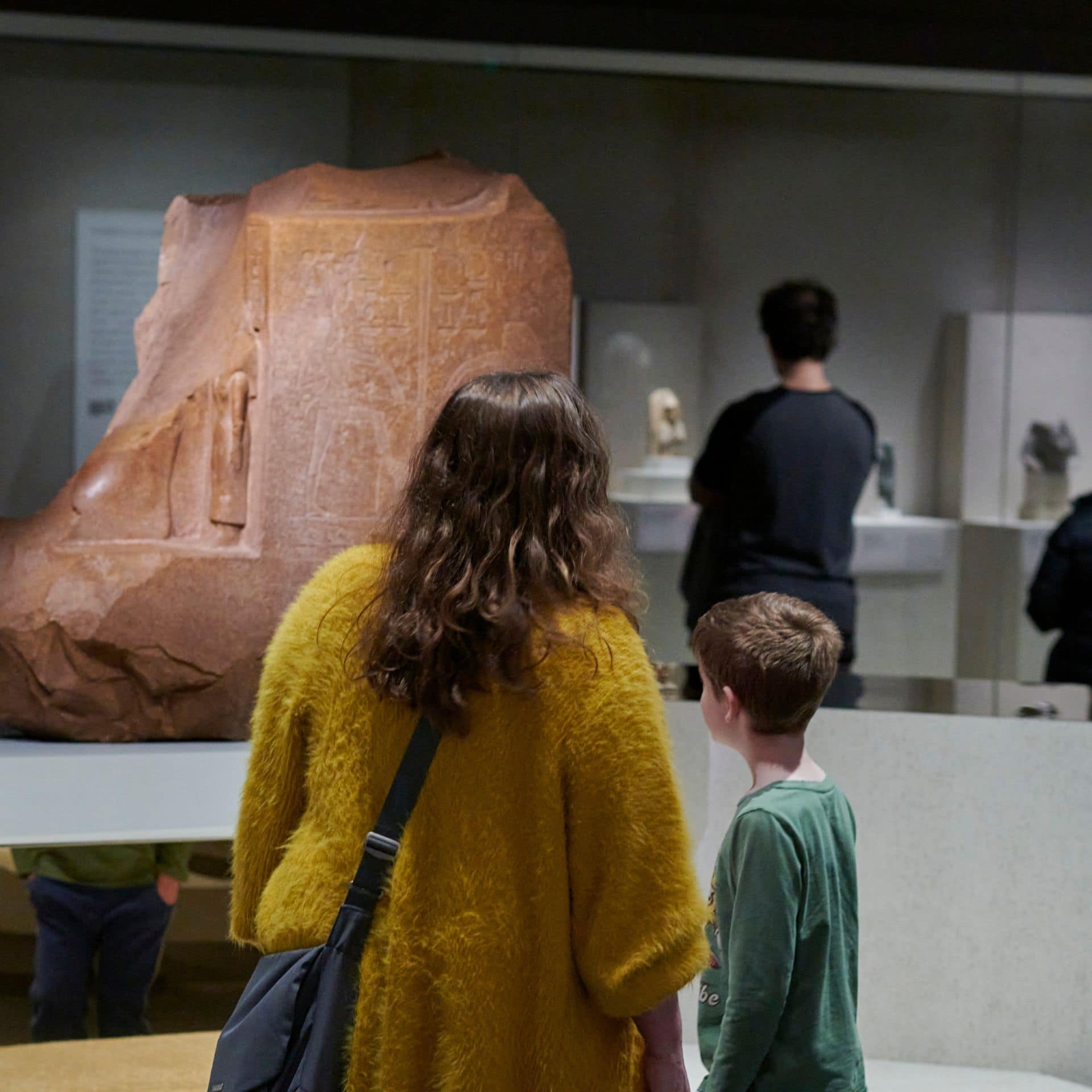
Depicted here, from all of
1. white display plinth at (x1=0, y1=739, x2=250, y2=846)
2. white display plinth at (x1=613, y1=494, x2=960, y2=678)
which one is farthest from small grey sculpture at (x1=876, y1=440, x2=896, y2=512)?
white display plinth at (x1=0, y1=739, x2=250, y2=846)

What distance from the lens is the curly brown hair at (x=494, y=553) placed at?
4.55 feet

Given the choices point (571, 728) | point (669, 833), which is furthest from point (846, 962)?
point (571, 728)

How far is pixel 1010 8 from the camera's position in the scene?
4.18 meters

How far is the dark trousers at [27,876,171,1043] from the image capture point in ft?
9.34

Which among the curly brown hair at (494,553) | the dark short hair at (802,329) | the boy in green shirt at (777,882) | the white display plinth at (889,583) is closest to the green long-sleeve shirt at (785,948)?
the boy in green shirt at (777,882)

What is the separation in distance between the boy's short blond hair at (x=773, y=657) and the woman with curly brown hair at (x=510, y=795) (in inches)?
14.5

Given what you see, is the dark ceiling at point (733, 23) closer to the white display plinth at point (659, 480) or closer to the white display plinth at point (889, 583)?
the white display plinth at point (659, 480)

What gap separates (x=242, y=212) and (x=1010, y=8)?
2.53 metres

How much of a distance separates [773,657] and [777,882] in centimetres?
29

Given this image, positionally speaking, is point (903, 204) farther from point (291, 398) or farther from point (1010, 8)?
point (291, 398)

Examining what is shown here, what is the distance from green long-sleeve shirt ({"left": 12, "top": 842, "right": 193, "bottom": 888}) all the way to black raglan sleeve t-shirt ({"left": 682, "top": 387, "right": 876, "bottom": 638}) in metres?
1.74

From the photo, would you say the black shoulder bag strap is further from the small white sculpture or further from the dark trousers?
the small white sculpture

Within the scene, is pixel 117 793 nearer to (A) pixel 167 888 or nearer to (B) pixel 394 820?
(A) pixel 167 888

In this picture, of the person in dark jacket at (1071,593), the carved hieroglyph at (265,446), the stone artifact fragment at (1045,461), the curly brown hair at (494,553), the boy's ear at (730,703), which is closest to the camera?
the curly brown hair at (494,553)
